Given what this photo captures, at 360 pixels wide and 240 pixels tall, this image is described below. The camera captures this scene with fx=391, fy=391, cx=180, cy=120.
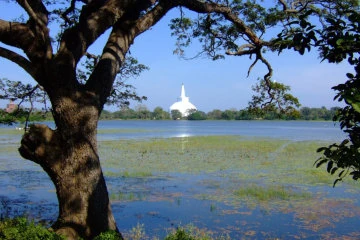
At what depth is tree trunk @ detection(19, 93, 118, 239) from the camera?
4.20m

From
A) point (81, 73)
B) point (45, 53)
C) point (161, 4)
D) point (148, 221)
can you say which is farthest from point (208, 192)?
point (45, 53)

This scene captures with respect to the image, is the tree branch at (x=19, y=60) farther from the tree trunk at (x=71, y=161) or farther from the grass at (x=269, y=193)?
the grass at (x=269, y=193)

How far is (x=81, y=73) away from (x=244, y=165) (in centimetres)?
930

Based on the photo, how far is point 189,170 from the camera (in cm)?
1348

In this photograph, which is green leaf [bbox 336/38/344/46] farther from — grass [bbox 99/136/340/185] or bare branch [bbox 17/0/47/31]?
grass [bbox 99/136/340/185]

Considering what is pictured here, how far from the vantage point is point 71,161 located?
4250 millimetres

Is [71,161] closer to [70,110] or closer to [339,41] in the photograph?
[70,110]

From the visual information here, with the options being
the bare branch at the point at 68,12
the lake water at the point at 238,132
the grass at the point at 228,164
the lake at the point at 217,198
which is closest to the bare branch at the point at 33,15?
the bare branch at the point at 68,12

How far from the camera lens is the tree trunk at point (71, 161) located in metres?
4.20

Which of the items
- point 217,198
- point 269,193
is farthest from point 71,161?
point 269,193

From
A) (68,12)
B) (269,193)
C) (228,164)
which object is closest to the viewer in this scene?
(68,12)

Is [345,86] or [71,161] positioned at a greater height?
[345,86]

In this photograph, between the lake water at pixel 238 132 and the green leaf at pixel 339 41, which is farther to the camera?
the lake water at pixel 238 132

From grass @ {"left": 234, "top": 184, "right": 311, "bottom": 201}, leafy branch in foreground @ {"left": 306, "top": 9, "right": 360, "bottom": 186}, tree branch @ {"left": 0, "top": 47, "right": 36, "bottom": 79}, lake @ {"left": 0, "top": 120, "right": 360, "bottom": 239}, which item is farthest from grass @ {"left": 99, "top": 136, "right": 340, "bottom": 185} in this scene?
leafy branch in foreground @ {"left": 306, "top": 9, "right": 360, "bottom": 186}
